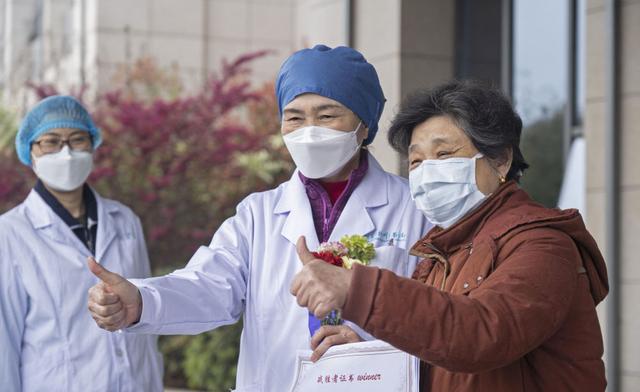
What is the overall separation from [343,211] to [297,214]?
14cm

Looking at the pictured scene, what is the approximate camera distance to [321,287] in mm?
2146

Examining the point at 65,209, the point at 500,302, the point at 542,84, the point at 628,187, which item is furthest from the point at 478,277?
the point at 542,84

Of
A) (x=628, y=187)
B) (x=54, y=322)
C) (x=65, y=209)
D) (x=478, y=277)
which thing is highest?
(x=628, y=187)

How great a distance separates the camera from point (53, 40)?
1487 centimetres

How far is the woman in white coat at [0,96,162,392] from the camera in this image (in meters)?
4.13

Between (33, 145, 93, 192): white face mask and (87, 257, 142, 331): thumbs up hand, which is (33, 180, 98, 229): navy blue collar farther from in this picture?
(87, 257, 142, 331): thumbs up hand

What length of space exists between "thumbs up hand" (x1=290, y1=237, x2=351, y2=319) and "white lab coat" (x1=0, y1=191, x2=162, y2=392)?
87.8 inches

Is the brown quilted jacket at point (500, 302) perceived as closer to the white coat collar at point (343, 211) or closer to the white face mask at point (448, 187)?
the white face mask at point (448, 187)

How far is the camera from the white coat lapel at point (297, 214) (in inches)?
127

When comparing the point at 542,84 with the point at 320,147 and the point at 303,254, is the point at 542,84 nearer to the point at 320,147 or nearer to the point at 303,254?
the point at 320,147

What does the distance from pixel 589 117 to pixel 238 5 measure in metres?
8.85

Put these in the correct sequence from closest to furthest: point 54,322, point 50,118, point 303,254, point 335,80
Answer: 1. point 303,254
2. point 335,80
3. point 54,322
4. point 50,118

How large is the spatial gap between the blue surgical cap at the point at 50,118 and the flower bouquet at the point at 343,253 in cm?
189

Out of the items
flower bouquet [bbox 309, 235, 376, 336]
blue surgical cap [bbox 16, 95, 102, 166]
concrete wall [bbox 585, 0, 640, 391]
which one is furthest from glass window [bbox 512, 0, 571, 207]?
flower bouquet [bbox 309, 235, 376, 336]
